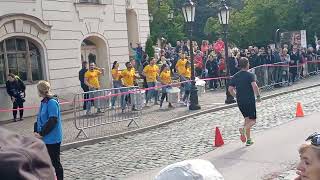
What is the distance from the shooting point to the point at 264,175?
7.91 meters

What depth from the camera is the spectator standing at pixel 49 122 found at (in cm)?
770

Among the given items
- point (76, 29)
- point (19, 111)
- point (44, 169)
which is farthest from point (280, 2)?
point (44, 169)

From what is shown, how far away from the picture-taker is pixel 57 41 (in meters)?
20.2

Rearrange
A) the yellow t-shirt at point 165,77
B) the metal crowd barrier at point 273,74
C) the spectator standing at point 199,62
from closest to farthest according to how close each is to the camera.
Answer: the yellow t-shirt at point 165,77 < the metal crowd barrier at point 273,74 < the spectator standing at point 199,62

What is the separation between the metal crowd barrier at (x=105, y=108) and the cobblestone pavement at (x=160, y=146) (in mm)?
1085

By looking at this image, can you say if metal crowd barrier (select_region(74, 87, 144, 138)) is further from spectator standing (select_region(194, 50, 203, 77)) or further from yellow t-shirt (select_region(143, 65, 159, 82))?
spectator standing (select_region(194, 50, 203, 77))

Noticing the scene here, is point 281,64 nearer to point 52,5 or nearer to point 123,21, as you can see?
point 123,21

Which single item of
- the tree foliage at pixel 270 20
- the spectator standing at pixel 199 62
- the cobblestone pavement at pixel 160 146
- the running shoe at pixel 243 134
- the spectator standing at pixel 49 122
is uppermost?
the tree foliage at pixel 270 20

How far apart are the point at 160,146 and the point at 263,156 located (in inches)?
109

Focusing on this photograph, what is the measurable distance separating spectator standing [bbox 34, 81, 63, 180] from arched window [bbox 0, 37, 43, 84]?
11.5 metres

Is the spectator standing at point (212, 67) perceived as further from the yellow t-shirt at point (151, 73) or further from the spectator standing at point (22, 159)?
the spectator standing at point (22, 159)

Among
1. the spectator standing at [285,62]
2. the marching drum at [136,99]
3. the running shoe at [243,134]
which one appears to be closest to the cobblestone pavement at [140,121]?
the marching drum at [136,99]

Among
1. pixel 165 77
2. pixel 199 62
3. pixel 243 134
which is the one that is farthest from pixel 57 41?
pixel 243 134

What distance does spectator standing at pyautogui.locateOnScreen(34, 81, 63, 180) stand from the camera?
25.3 feet
